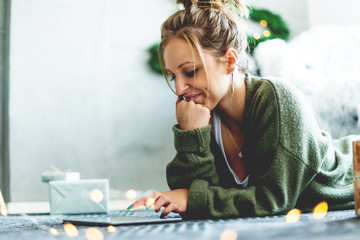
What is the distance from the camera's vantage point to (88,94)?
223cm

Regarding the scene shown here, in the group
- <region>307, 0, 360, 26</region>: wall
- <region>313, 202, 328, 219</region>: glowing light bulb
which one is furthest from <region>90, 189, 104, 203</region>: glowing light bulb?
<region>307, 0, 360, 26</region>: wall

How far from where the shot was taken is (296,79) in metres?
1.77

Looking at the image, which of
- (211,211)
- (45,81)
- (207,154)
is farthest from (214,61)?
(45,81)

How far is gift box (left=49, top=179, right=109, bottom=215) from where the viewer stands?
1365 millimetres

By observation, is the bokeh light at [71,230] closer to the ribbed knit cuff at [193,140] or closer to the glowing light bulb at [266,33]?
the ribbed knit cuff at [193,140]

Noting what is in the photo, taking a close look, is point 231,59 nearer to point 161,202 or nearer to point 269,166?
point 269,166

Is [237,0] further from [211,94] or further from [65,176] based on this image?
[65,176]

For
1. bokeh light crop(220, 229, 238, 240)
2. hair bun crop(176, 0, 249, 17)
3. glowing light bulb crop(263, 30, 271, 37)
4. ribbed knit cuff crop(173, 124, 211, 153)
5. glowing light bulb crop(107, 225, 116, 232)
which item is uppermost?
glowing light bulb crop(263, 30, 271, 37)

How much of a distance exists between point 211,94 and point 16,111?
141 cm

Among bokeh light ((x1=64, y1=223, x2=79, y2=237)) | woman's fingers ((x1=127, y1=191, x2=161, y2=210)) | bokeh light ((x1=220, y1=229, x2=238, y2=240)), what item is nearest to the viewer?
bokeh light ((x1=220, y1=229, x2=238, y2=240))

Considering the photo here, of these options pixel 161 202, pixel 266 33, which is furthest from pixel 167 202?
pixel 266 33

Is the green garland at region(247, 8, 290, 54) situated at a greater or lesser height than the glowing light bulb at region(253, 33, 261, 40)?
greater

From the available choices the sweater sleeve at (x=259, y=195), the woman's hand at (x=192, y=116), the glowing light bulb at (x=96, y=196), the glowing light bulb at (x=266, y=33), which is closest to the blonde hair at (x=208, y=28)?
the woman's hand at (x=192, y=116)

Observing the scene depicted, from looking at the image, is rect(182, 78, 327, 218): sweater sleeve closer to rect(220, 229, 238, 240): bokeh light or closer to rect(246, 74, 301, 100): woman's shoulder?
rect(246, 74, 301, 100): woman's shoulder
